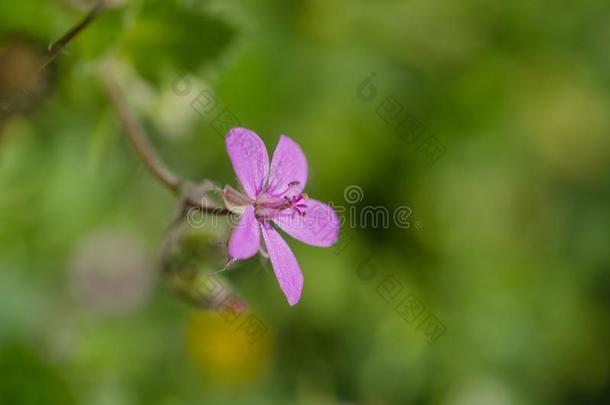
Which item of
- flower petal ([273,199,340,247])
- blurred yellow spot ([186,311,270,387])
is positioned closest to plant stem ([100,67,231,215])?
flower petal ([273,199,340,247])

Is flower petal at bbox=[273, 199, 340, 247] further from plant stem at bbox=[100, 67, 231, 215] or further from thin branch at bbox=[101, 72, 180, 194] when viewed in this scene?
thin branch at bbox=[101, 72, 180, 194]

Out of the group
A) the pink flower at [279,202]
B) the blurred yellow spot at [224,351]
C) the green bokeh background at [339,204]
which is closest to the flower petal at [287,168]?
the pink flower at [279,202]

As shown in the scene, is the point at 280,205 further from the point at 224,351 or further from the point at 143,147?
the point at 224,351

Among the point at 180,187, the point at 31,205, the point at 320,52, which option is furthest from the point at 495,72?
the point at 180,187

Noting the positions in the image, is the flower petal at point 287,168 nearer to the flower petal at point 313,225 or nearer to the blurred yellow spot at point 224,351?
the flower petal at point 313,225

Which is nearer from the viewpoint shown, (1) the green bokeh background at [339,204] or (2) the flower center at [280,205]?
(2) the flower center at [280,205]

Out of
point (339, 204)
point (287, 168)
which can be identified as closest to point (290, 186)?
point (287, 168)
